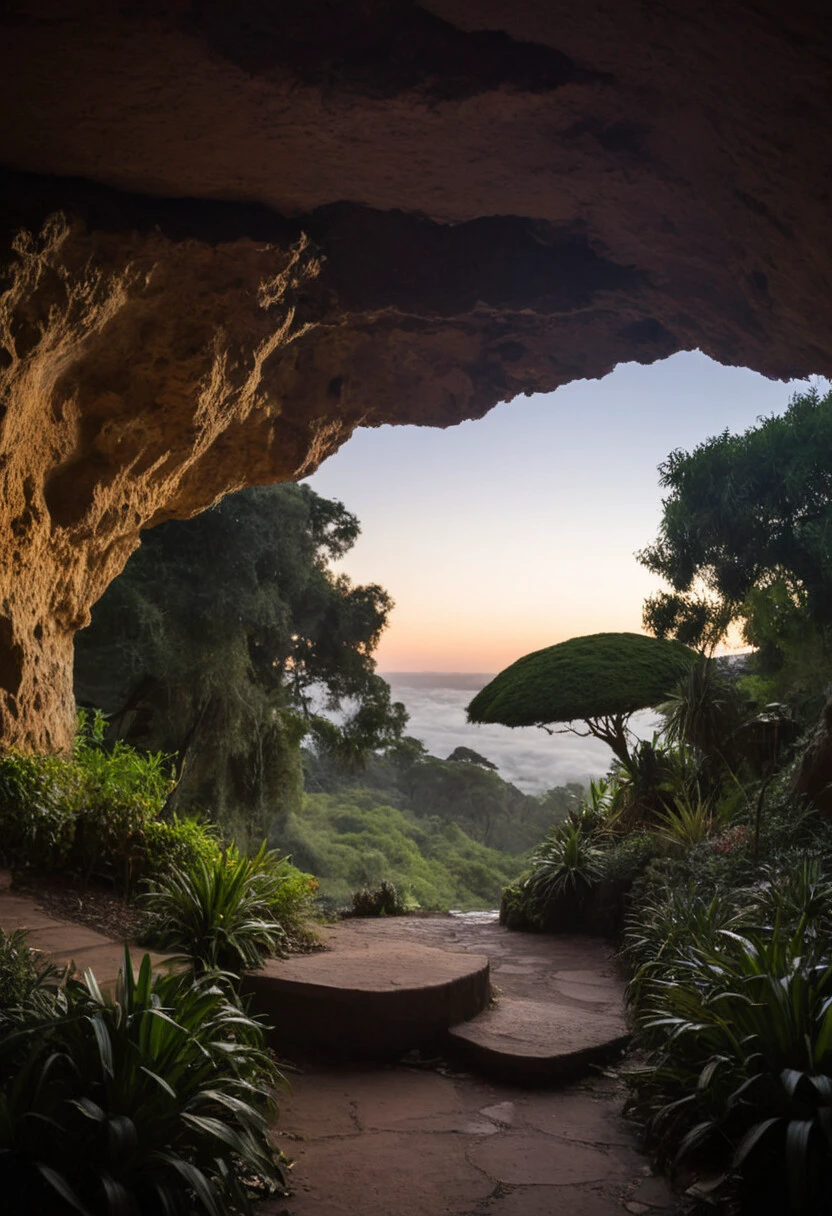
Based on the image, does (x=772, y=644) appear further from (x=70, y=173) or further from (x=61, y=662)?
(x=70, y=173)

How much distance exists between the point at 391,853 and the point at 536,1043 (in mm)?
17663

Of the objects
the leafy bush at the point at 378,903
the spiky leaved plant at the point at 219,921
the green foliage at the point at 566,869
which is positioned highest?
the spiky leaved plant at the point at 219,921

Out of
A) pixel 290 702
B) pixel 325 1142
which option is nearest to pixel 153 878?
pixel 325 1142

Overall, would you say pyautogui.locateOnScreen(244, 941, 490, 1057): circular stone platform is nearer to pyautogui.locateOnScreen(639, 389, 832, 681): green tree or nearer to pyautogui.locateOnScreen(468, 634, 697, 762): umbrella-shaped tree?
pyautogui.locateOnScreen(468, 634, 697, 762): umbrella-shaped tree

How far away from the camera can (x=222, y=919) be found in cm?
455

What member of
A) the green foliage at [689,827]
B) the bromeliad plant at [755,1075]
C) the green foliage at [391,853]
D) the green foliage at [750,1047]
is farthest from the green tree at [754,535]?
the bromeliad plant at [755,1075]

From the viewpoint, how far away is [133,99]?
3920mm

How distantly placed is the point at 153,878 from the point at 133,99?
476cm

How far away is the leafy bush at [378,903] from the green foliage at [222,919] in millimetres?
4334

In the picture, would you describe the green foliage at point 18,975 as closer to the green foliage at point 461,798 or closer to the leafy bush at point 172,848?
the leafy bush at point 172,848

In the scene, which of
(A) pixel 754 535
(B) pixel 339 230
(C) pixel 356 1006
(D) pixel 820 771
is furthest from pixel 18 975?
(A) pixel 754 535

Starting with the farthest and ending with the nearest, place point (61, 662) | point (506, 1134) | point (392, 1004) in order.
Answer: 1. point (61, 662)
2. point (392, 1004)
3. point (506, 1134)

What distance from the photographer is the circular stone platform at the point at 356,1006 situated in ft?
13.9

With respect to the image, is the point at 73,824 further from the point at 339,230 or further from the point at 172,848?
the point at 339,230
